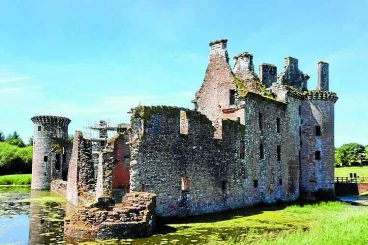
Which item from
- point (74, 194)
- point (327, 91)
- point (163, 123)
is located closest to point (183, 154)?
point (163, 123)

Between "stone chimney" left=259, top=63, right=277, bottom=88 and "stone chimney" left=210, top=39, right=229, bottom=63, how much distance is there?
5927 millimetres

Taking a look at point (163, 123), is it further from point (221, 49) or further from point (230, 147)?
point (221, 49)

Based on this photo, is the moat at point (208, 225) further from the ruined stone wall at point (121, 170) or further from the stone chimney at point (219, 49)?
the stone chimney at point (219, 49)

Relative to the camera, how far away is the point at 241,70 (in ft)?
120

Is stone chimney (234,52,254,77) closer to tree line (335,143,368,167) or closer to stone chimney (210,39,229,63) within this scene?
stone chimney (210,39,229,63)

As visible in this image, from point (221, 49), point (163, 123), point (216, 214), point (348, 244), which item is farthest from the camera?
point (221, 49)

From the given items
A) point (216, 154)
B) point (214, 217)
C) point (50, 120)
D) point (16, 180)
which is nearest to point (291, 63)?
point (216, 154)

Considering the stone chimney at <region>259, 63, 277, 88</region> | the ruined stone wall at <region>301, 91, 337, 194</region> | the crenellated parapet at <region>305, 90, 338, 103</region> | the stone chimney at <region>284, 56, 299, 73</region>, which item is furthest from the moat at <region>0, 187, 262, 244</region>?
the stone chimney at <region>284, 56, 299, 73</region>

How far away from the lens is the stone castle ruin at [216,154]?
23.1 m

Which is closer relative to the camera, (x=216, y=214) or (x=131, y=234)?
(x=131, y=234)

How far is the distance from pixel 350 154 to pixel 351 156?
101 cm

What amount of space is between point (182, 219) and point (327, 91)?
2029 centimetres

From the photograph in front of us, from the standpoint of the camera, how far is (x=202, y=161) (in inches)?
1086

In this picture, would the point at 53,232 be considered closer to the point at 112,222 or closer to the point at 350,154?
the point at 112,222
